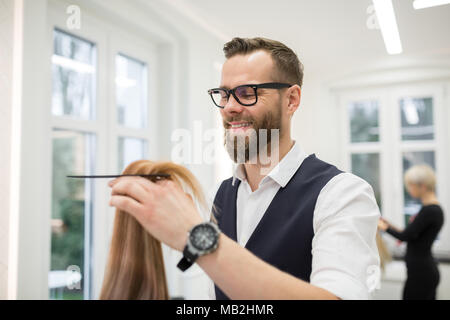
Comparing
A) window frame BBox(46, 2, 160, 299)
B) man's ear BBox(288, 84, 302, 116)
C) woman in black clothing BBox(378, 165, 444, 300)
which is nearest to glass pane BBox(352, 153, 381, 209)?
man's ear BBox(288, 84, 302, 116)

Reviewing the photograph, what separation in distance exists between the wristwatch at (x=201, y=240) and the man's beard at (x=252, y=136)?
0.27 meters

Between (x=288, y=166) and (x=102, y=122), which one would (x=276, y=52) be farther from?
(x=102, y=122)

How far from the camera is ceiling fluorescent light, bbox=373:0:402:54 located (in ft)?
3.29

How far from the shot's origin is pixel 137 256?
719 mm

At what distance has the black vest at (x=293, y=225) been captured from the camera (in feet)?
2.69

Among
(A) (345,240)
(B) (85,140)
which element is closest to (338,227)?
(A) (345,240)

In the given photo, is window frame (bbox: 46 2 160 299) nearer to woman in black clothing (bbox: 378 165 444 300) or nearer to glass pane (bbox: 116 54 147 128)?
glass pane (bbox: 116 54 147 128)

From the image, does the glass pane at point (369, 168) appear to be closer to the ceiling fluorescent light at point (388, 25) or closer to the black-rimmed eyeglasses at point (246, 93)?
the ceiling fluorescent light at point (388, 25)

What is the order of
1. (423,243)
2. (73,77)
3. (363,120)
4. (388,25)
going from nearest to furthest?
(388,25) → (363,120) → (73,77) → (423,243)

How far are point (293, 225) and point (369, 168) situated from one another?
1.79ft

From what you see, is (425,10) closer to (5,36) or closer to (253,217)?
(253,217)

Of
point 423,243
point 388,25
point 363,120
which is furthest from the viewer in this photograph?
point 423,243

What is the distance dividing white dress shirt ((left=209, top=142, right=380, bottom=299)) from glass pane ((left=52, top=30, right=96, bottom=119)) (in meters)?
1.15

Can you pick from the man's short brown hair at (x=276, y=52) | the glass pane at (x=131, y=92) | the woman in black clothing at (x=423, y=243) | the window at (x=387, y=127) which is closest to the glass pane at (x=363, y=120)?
the window at (x=387, y=127)
